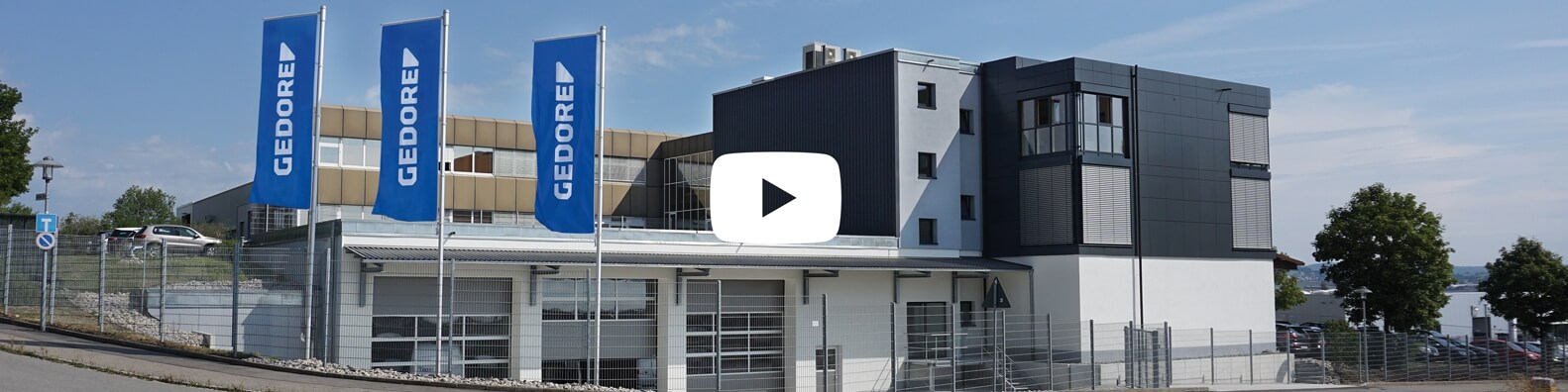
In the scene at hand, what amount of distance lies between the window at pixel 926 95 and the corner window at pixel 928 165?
1.46 m

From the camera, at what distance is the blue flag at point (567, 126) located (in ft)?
77.4

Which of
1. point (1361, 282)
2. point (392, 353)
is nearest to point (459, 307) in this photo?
point (392, 353)

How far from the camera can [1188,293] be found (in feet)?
121

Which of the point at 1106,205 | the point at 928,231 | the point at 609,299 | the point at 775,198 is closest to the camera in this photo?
the point at 609,299

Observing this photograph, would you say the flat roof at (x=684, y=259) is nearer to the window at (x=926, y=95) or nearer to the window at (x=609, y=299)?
the window at (x=609, y=299)

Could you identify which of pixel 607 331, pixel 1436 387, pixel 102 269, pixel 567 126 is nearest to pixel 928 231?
pixel 607 331

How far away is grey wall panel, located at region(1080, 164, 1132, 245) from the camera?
34438mm

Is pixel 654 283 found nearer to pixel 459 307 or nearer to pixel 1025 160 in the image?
pixel 459 307

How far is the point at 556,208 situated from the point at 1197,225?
21.7 meters

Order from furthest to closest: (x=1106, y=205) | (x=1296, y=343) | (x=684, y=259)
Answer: (x=1296, y=343)
(x=1106, y=205)
(x=684, y=259)

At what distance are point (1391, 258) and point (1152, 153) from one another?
601 inches

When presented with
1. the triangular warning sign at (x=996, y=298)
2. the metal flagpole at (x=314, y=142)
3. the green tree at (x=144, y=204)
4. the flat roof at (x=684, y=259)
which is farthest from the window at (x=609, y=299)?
the green tree at (x=144, y=204)

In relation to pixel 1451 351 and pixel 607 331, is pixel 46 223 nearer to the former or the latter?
pixel 607 331

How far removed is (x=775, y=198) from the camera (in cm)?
3688
